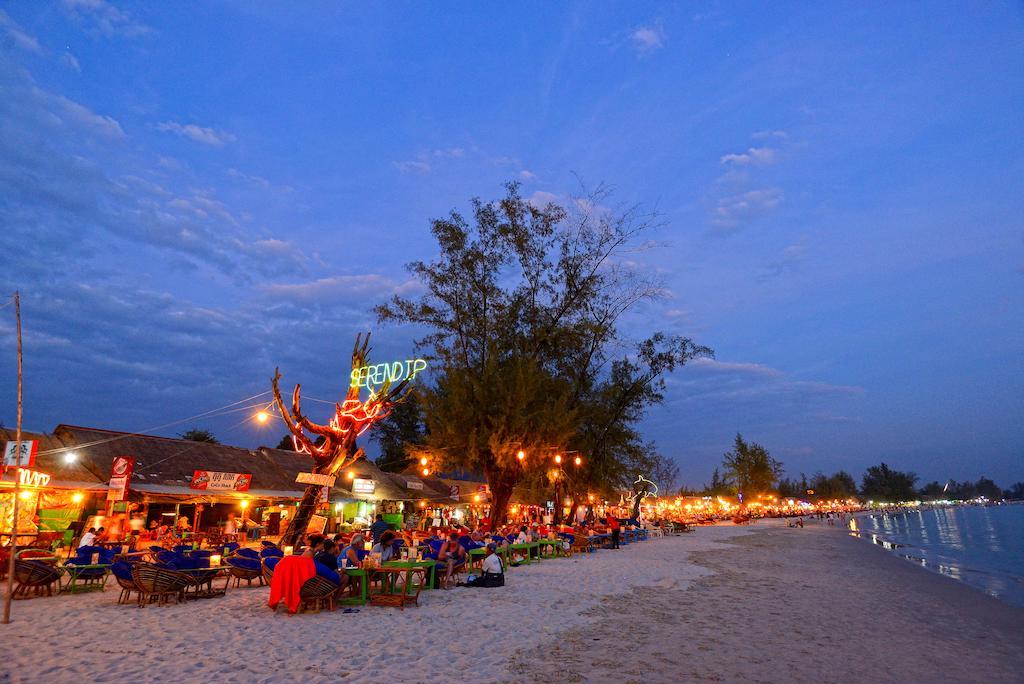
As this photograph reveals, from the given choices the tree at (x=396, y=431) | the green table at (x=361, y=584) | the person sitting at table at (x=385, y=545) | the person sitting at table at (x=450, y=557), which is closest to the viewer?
the green table at (x=361, y=584)

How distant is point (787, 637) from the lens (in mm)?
8602

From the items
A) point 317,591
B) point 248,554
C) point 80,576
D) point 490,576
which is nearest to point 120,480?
point 80,576

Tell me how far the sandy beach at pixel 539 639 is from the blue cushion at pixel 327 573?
525 millimetres

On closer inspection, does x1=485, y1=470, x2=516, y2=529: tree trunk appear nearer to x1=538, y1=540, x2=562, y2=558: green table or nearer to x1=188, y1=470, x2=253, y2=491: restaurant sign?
x1=538, y1=540, x2=562, y2=558: green table

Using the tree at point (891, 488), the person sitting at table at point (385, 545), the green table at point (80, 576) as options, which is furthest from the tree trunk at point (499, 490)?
the tree at point (891, 488)

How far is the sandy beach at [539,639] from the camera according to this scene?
20.9 ft

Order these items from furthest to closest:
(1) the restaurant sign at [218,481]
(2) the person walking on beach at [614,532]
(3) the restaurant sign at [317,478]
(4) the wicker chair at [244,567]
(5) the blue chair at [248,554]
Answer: (2) the person walking on beach at [614,532] < (1) the restaurant sign at [218,481] < (3) the restaurant sign at [317,478] < (5) the blue chair at [248,554] < (4) the wicker chair at [244,567]

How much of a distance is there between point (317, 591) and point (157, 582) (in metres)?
2.92

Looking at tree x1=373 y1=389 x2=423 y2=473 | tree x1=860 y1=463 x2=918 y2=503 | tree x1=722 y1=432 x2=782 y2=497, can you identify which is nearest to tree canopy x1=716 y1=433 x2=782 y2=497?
tree x1=722 y1=432 x2=782 y2=497

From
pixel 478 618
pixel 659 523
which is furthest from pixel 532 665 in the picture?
pixel 659 523

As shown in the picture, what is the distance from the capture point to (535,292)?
2623cm

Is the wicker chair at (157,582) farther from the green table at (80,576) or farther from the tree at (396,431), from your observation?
the tree at (396,431)

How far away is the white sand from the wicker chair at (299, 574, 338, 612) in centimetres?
25

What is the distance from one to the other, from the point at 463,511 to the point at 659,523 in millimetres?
13874
